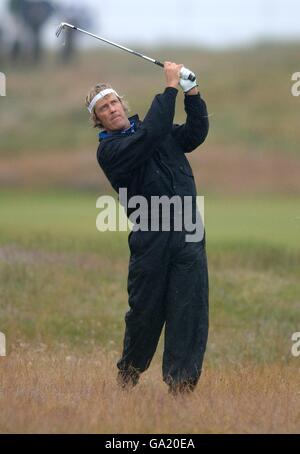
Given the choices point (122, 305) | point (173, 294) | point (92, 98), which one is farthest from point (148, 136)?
point (122, 305)

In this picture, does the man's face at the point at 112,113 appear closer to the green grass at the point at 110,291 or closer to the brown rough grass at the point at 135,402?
the brown rough grass at the point at 135,402

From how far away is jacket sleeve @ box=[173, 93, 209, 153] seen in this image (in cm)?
827

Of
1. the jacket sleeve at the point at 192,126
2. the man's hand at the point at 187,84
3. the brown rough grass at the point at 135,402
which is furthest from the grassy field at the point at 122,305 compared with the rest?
the man's hand at the point at 187,84

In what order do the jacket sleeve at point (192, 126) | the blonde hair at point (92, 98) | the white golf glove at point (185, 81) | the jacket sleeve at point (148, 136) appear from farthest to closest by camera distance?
the blonde hair at point (92, 98)
the jacket sleeve at point (192, 126)
the white golf glove at point (185, 81)
the jacket sleeve at point (148, 136)

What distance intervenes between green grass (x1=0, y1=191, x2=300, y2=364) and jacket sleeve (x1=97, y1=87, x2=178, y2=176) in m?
3.75

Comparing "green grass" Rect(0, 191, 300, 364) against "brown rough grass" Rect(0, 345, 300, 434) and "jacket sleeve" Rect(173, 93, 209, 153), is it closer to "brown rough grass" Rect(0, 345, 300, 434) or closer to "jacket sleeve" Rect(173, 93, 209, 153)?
"brown rough grass" Rect(0, 345, 300, 434)

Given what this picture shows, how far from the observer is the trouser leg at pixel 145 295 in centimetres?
818

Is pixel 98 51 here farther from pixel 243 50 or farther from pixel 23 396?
pixel 23 396

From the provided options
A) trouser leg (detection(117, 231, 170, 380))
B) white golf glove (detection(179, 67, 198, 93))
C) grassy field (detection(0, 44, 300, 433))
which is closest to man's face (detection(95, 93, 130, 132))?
white golf glove (detection(179, 67, 198, 93))

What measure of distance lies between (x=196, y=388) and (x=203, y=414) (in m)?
1.18

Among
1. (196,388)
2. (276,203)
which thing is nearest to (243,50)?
(276,203)

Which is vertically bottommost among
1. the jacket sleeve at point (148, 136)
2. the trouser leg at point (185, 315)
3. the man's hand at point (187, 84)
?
the trouser leg at point (185, 315)

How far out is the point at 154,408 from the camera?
760 cm

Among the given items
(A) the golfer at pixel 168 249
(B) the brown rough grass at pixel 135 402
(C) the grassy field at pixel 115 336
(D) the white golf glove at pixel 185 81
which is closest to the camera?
(B) the brown rough grass at pixel 135 402
